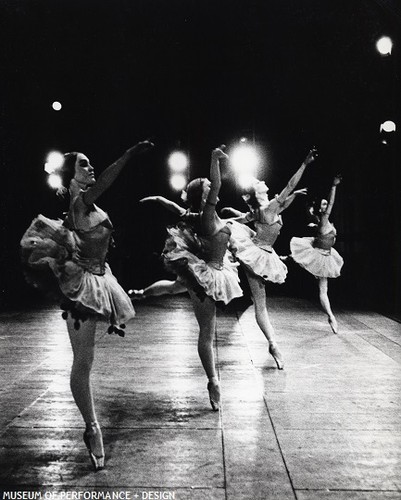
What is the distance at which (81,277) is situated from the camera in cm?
391

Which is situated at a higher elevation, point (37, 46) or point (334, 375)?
point (37, 46)

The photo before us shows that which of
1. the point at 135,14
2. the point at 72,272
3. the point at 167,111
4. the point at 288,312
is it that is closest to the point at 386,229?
the point at 288,312

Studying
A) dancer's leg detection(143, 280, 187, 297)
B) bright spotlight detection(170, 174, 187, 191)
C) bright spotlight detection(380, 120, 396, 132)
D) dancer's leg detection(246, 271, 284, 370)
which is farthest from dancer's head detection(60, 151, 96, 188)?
bright spotlight detection(170, 174, 187, 191)

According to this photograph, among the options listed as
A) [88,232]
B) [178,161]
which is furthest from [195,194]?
[178,161]

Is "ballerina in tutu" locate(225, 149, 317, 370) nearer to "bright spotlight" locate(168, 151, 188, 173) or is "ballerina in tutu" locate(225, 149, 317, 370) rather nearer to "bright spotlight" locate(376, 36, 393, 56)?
"bright spotlight" locate(376, 36, 393, 56)

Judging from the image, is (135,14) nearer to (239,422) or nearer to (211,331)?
(211,331)

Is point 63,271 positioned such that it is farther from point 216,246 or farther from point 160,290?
point 160,290

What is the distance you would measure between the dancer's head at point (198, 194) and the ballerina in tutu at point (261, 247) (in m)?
1.71

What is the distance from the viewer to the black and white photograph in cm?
388

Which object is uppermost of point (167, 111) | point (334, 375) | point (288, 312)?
point (167, 111)

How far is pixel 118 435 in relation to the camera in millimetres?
4473

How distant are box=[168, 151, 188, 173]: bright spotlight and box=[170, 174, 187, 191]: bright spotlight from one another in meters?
0.30

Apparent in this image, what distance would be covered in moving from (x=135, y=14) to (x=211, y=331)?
8.65 m

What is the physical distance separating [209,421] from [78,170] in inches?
90.2
